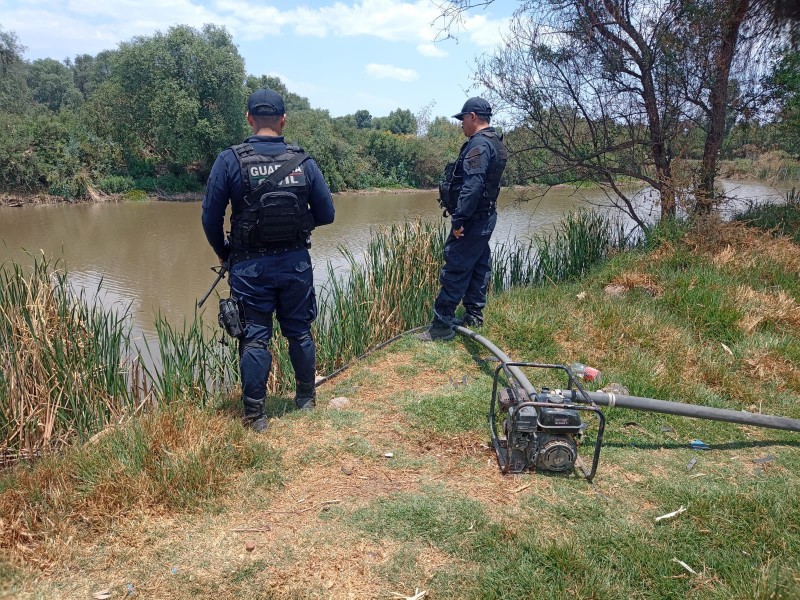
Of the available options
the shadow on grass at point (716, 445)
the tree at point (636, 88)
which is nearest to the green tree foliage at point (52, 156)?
the tree at point (636, 88)

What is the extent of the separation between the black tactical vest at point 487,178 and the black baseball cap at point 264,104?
1.74m

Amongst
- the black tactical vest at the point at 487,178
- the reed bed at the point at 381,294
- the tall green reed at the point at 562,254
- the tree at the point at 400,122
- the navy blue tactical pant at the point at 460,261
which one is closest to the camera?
the black tactical vest at the point at 487,178

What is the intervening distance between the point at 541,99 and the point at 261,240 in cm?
636

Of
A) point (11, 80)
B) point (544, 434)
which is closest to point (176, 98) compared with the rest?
point (11, 80)

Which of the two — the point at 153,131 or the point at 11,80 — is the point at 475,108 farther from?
the point at 11,80

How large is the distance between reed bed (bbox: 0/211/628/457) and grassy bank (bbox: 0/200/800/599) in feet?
1.52

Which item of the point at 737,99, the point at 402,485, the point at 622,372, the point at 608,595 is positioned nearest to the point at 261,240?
the point at 402,485

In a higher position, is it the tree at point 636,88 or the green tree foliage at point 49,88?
the green tree foliage at point 49,88

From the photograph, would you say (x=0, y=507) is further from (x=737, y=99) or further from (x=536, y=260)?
(x=737, y=99)

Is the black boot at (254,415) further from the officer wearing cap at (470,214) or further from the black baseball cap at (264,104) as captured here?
the officer wearing cap at (470,214)

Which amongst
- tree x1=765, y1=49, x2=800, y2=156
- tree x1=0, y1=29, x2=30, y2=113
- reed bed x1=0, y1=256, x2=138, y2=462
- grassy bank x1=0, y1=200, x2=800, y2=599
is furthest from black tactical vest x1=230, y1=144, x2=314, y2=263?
tree x1=0, y1=29, x2=30, y2=113

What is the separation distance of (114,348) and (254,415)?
1282 mm

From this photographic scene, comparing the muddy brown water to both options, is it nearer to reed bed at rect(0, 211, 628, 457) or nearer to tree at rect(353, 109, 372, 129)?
reed bed at rect(0, 211, 628, 457)

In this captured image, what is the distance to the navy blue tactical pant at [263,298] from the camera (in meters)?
3.28
